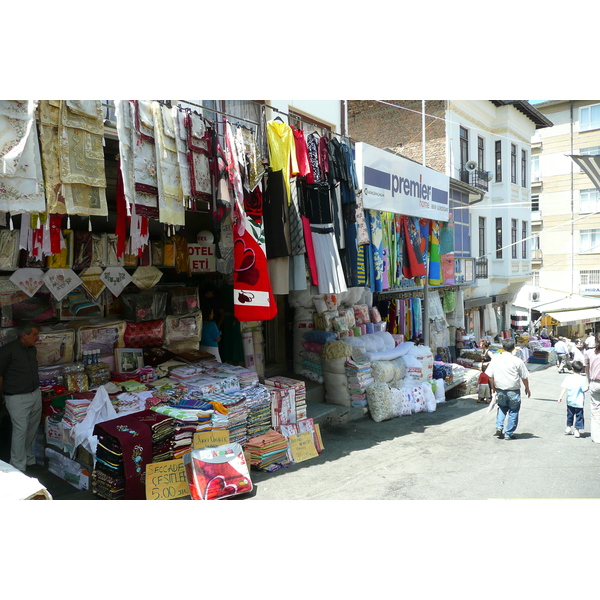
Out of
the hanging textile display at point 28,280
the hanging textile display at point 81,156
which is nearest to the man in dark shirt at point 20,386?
the hanging textile display at point 28,280

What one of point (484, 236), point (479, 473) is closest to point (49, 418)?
point (479, 473)

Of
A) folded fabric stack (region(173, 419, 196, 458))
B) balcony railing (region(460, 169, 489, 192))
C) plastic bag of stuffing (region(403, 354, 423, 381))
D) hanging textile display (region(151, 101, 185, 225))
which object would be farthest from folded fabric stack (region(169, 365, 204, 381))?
balcony railing (region(460, 169, 489, 192))

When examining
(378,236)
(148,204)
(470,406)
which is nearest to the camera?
(148,204)

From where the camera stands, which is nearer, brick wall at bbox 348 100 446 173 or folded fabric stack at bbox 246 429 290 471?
folded fabric stack at bbox 246 429 290 471

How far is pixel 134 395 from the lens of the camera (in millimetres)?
6379

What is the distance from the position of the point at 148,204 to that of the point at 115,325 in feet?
8.77

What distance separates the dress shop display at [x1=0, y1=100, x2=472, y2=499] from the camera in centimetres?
492

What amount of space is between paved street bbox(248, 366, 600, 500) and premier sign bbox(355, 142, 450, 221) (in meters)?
3.92

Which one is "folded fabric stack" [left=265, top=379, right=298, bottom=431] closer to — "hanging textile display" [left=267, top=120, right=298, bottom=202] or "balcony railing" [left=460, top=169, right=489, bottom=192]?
"hanging textile display" [left=267, top=120, right=298, bottom=202]

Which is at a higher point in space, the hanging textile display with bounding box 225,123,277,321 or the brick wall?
the brick wall

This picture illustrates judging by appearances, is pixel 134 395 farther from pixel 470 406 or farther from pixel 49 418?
pixel 470 406

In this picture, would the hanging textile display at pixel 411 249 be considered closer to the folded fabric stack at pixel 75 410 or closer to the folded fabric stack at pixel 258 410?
the folded fabric stack at pixel 258 410

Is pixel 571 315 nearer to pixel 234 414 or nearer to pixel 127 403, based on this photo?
pixel 234 414

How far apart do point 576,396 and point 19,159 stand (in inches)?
336
